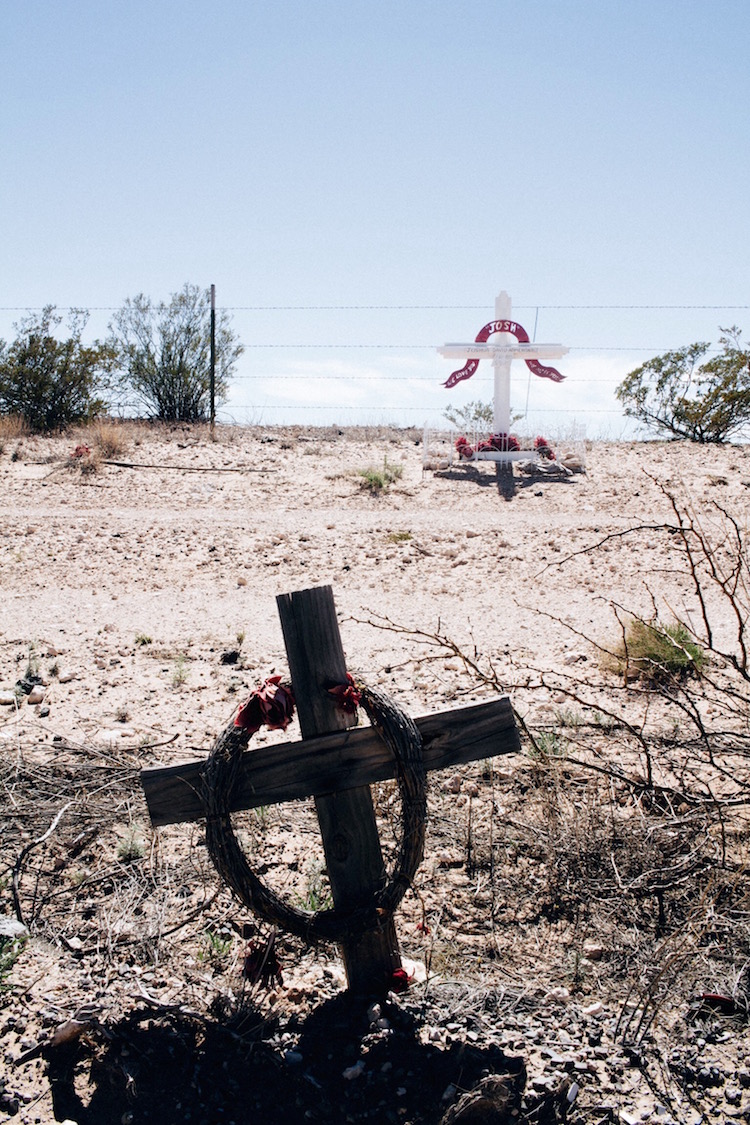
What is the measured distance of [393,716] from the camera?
2664 mm

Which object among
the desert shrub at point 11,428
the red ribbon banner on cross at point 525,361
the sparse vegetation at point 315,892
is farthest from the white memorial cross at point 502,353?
the sparse vegetation at point 315,892

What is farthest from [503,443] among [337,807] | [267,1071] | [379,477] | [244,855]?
[267,1071]

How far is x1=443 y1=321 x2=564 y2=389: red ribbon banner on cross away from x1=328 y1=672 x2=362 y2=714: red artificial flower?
12241mm

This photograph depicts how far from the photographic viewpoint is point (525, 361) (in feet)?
47.3

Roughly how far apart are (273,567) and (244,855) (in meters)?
6.49

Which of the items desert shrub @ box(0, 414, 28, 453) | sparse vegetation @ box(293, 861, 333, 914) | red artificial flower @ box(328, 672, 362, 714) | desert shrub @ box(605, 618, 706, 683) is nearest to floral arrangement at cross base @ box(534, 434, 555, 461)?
desert shrub @ box(605, 618, 706, 683)

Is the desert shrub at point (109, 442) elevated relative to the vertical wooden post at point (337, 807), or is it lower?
elevated

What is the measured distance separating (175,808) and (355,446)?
13045 mm

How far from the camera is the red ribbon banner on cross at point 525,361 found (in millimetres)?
14344

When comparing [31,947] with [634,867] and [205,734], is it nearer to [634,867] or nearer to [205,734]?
[205,734]

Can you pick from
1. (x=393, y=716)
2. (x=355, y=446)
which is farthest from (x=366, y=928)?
(x=355, y=446)

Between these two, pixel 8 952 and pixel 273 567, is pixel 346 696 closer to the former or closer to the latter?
pixel 8 952

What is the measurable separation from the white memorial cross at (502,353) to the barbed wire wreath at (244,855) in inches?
478

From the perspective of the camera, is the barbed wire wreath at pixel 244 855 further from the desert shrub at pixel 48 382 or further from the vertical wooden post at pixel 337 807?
the desert shrub at pixel 48 382
